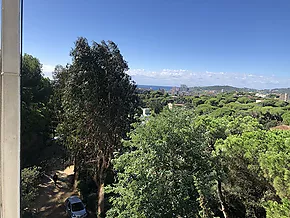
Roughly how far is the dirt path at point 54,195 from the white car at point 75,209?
1.06 feet

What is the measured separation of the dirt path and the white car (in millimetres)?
324

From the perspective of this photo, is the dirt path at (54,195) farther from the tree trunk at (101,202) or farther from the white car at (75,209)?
the tree trunk at (101,202)

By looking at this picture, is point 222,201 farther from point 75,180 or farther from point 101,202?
point 75,180

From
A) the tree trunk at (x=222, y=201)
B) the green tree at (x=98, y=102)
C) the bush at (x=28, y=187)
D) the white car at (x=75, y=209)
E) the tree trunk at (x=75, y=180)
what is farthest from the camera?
the tree trunk at (x=75, y=180)

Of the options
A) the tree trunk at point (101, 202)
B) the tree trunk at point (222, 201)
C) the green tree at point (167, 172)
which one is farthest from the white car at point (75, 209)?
the tree trunk at point (222, 201)

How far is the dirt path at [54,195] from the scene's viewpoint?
6488mm

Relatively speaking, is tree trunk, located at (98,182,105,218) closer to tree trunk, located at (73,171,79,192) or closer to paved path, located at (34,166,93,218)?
paved path, located at (34,166,93,218)

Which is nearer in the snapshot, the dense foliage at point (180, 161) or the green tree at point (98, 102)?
the dense foliage at point (180, 161)

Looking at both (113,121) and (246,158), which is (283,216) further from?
(113,121)

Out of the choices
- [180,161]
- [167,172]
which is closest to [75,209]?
[167,172]

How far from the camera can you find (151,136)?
4148 millimetres

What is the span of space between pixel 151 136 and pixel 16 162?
11.3 ft

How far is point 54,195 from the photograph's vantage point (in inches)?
299

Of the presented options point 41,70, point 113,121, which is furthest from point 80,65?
point 41,70
